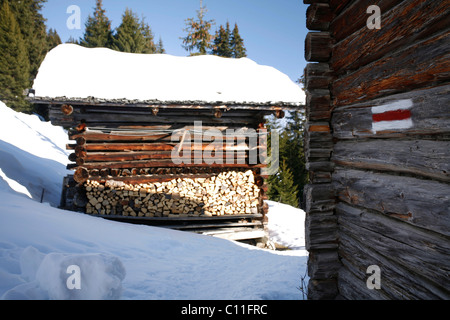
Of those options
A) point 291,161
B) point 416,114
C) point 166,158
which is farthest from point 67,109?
point 291,161

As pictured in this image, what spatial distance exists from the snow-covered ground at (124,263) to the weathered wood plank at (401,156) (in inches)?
77.6

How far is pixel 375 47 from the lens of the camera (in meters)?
2.19

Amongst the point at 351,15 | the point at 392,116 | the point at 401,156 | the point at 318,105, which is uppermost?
the point at 351,15

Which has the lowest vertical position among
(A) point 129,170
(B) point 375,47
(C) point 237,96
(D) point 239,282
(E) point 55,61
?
(D) point 239,282

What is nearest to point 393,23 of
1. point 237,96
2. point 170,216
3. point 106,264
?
point 106,264

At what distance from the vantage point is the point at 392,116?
6.61 feet

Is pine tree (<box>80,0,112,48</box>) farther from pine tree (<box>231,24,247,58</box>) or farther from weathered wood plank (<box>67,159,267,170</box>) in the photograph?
weathered wood plank (<box>67,159,267,170</box>)

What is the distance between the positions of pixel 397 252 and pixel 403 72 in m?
1.34

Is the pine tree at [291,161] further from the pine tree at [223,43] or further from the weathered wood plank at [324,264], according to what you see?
the weathered wood plank at [324,264]

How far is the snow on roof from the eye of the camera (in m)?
7.14

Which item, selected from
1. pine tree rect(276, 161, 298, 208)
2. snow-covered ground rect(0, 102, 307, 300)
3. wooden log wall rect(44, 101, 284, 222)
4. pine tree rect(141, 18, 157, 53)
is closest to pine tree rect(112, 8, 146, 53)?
pine tree rect(141, 18, 157, 53)

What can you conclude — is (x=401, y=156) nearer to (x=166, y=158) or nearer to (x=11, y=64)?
(x=166, y=158)
